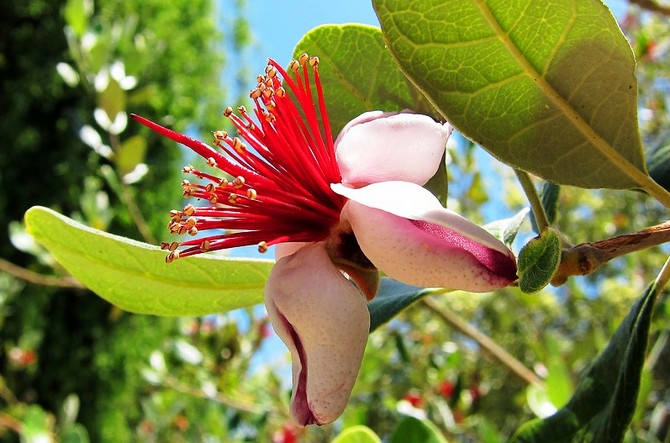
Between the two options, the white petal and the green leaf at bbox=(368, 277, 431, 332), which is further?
the green leaf at bbox=(368, 277, 431, 332)

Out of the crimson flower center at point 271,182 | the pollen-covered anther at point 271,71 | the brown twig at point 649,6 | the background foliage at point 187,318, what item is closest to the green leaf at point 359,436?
the background foliage at point 187,318

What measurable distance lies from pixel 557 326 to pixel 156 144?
14.3 ft

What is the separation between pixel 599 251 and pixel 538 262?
0.08 meters

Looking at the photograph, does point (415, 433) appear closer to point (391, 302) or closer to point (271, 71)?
point (391, 302)

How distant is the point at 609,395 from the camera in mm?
658

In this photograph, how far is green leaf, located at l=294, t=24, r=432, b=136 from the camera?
2.26 ft

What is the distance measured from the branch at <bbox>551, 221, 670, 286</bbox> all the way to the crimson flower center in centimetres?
18

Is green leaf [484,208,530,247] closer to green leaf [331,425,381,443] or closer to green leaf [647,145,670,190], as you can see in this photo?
green leaf [647,145,670,190]

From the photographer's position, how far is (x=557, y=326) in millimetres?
5859

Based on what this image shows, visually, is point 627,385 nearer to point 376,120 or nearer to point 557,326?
point 376,120

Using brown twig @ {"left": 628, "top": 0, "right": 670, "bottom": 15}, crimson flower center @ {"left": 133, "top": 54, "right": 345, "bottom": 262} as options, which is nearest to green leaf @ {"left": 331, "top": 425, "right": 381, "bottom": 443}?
crimson flower center @ {"left": 133, "top": 54, "right": 345, "bottom": 262}

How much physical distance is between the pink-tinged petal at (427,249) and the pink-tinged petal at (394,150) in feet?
0.20

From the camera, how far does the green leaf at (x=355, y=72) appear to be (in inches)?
27.1

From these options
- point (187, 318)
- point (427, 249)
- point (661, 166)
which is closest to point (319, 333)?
point (427, 249)
